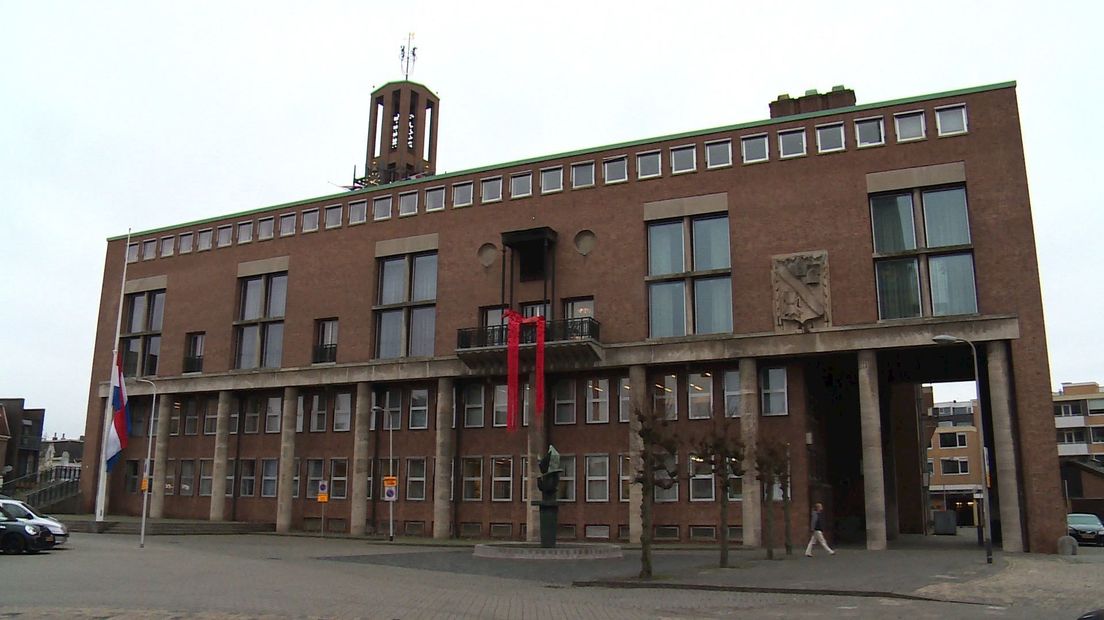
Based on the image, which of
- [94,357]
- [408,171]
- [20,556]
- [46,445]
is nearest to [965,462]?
[408,171]

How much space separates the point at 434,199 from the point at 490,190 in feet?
11.8

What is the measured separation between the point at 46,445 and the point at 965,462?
12530cm

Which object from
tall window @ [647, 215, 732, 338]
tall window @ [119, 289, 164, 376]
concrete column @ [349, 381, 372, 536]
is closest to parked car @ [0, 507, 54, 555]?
concrete column @ [349, 381, 372, 536]

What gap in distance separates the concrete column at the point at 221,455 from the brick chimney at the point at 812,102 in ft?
116

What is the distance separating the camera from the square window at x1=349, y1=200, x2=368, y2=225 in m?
53.5

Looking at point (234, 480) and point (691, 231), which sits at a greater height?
point (691, 231)

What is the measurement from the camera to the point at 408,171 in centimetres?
8250

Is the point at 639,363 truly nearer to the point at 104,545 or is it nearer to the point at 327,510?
the point at 327,510

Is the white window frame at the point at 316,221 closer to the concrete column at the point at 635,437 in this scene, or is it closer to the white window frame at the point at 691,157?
the white window frame at the point at 691,157

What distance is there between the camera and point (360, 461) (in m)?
49.8

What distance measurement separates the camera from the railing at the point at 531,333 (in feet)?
146

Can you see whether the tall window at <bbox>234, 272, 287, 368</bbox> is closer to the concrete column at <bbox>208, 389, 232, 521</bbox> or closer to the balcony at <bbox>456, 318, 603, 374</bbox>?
the concrete column at <bbox>208, 389, 232, 521</bbox>

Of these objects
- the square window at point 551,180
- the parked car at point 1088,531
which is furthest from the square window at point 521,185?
the parked car at point 1088,531

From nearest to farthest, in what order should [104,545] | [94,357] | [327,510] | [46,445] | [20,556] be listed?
[20,556] < [104,545] < [327,510] < [94,357] < [46,445]
